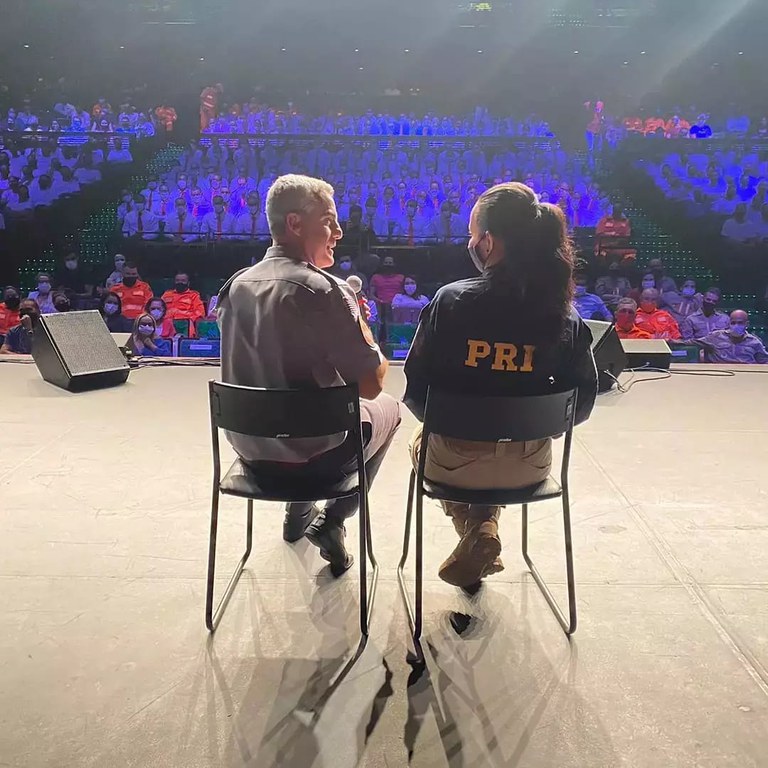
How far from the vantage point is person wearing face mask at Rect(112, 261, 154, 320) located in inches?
250

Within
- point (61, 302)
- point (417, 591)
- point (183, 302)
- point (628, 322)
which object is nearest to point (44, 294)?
point (61, 302)

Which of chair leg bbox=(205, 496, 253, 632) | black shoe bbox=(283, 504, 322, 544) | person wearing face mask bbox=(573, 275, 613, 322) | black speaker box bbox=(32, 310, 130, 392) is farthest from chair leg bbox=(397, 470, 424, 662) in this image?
person wearing face mask bbox=(573, 275, 613, 322)

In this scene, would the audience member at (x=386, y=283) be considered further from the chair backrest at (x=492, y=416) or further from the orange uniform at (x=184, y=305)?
the chair backrest at (x=492, y=416)

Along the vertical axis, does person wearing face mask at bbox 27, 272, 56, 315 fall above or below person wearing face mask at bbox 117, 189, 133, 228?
below

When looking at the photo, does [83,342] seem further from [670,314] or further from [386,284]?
[670,314]

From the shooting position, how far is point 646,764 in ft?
3.97

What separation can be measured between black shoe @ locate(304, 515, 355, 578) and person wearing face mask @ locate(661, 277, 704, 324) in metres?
5.44

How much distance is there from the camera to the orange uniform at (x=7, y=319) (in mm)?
6051

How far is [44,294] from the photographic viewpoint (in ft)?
21.5

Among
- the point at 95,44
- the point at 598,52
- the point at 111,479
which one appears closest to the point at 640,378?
the point at 111,479

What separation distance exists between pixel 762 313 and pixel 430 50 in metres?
4.18

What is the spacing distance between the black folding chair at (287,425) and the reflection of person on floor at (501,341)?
0.20 metres

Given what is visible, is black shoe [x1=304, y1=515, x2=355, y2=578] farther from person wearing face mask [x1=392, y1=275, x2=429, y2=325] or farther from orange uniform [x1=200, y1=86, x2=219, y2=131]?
orange uniform [x1=200, y1=86, x2=219, y2=131]

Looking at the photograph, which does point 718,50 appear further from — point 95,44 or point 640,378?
point 95,44
